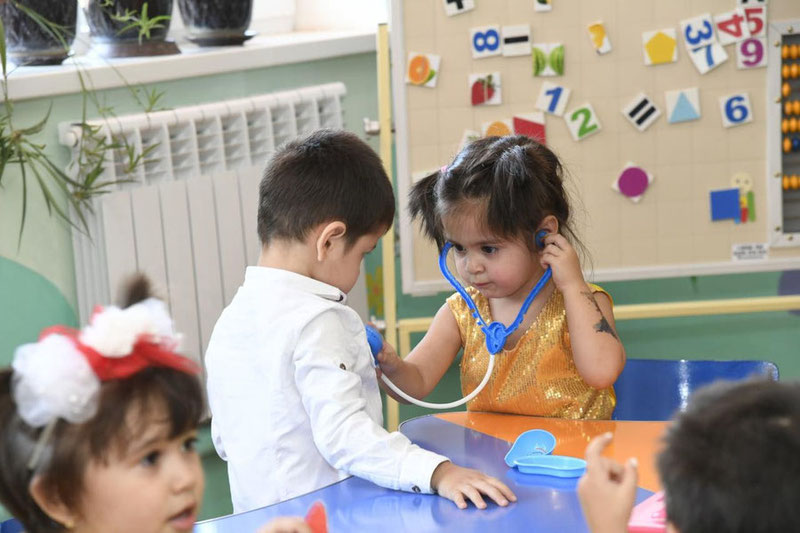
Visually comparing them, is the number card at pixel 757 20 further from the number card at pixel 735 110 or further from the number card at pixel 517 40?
the number card at pixel 517 40

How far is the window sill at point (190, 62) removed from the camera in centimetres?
209

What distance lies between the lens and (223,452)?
1539 mm

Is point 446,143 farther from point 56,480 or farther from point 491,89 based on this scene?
point 56,480

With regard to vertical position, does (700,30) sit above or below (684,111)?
above

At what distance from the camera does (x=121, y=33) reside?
234 centimetres

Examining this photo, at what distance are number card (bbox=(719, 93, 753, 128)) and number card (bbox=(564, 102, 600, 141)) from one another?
28cm

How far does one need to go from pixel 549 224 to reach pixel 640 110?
0.70m

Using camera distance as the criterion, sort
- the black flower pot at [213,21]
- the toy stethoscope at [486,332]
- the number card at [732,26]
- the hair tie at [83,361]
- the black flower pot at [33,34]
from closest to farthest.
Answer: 1. the hair tie at [83,361]
2. the toy stethoscope at [486,332]
3. the black flower pot at [33,34]
4. the number card at [732,26]
5. the black flower pot at [213,21]

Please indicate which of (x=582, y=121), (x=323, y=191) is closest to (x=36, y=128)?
(x=323, y=191)

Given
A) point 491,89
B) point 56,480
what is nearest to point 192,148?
point 491,89

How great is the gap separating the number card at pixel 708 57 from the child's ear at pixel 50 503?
180cm

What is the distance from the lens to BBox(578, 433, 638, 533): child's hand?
98cm

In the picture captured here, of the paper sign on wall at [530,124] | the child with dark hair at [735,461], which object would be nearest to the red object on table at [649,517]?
the child with dark hair at [735,461]

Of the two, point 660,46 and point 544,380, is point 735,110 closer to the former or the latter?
point 660,46
